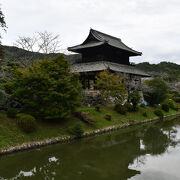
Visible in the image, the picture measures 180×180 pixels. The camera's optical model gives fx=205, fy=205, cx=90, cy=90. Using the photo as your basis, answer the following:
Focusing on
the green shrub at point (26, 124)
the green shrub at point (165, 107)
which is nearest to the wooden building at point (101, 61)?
the green shrub at point (165, 107)

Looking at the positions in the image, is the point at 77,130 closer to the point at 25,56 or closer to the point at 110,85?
the point at 110,85

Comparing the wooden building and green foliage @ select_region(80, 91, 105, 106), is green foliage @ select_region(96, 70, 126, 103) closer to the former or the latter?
green foliage @ select_region(80, 91, 105, 106)

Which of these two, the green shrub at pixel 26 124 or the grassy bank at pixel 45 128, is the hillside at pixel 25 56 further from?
the green shrub at pixel 26 124

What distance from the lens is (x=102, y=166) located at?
988 cm

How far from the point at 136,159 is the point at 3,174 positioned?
6701mm

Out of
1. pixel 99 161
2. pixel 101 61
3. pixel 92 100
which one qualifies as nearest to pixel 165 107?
pixel 101 61

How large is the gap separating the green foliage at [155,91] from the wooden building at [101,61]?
167 centimetres

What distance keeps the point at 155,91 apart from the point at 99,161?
2201cm

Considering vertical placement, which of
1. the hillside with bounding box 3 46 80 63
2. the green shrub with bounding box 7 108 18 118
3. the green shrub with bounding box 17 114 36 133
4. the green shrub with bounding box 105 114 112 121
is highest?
the hillside with bounding box 3 46 80 63

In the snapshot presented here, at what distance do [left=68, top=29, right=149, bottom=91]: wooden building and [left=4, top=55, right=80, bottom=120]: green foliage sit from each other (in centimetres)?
1082

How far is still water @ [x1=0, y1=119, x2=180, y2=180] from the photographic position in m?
8.98

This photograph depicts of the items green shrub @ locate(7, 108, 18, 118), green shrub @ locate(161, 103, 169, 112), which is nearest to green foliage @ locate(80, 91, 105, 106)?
green shrub @ locate(7, 108, 18, 118)

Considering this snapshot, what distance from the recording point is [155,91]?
99.5 ft

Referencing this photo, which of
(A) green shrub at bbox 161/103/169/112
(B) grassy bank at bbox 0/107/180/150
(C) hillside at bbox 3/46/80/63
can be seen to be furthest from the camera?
(A) green shrub at bbox 161/103/169/112
